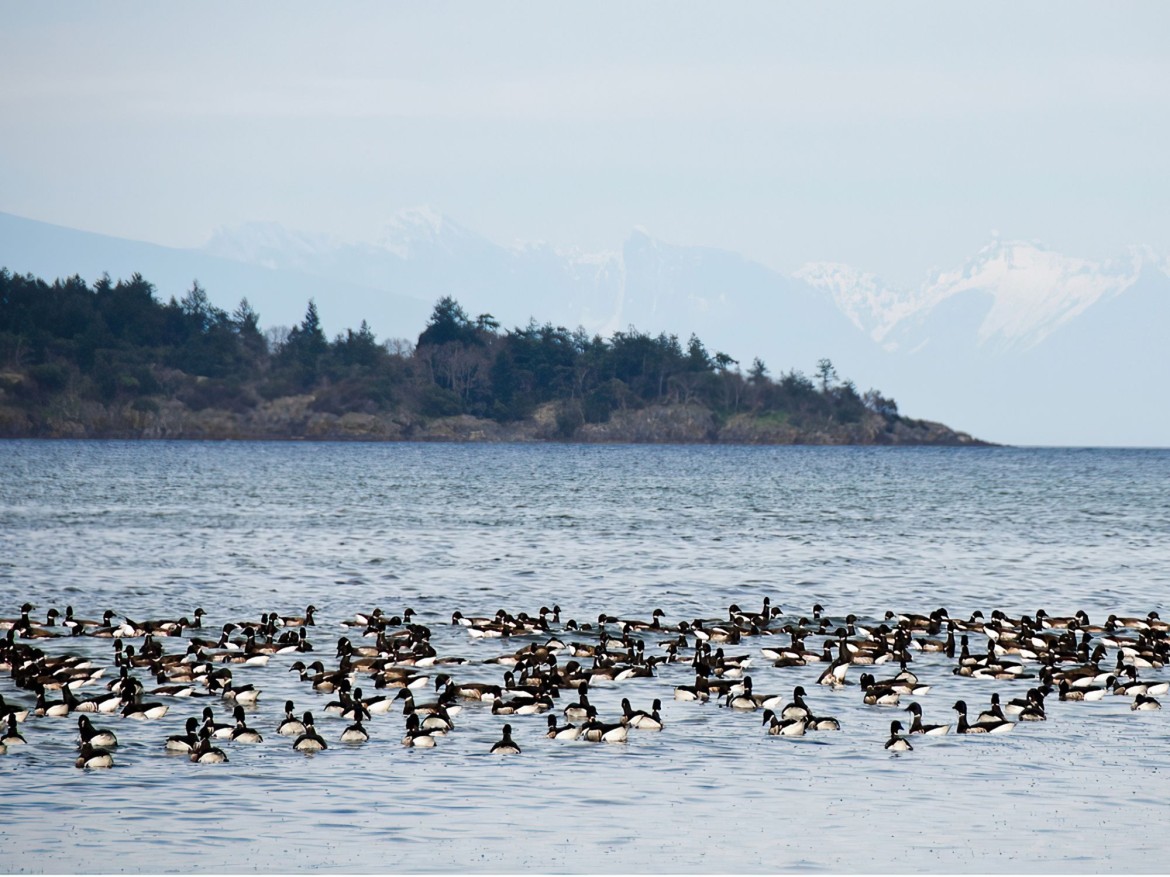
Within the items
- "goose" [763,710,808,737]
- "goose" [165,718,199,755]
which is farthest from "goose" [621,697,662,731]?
"goose" [165,718,199,755]

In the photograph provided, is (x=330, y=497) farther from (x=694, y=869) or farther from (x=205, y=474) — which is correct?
(x=694, y=869)

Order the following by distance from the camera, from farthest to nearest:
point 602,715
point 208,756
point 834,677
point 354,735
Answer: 1. point 834,677
2. point 602,715
3. point 354,735
4. point 208,756

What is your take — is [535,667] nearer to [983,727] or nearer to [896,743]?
[896,743]

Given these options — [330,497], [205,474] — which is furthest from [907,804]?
[205,474]

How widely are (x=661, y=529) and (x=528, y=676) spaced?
4134cm

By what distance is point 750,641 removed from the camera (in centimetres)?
3478

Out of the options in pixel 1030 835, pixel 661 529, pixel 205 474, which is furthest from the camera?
pixel 205 474

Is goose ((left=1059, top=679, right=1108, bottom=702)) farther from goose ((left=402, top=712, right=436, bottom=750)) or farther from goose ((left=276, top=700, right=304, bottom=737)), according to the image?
goose ((left=276, top=700, right=304, bottom=737))

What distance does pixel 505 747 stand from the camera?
901 inches

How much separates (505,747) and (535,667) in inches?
234

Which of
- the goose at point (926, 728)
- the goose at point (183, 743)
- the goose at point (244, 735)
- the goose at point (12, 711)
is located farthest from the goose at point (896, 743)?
the goose at point (12, 711)

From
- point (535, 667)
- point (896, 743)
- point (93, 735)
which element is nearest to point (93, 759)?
point (93, 735)

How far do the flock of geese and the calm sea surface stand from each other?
0.36 m

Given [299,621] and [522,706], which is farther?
[299,621]
